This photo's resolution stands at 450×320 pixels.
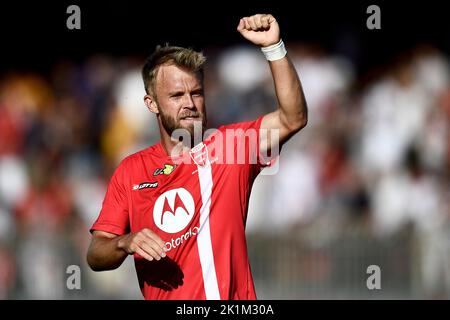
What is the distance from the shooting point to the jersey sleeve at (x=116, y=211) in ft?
20.0

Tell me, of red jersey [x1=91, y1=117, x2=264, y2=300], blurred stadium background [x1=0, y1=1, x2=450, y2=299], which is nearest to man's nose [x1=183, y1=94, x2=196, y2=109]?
red jersey [x1=91, y1=117, x2=264, y2=300]

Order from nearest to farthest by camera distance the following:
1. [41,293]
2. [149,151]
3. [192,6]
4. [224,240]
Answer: [224,240]
[149,151]
[41,293]
[192,6]

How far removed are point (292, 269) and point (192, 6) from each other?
18.9ft

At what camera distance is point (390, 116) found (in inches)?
583

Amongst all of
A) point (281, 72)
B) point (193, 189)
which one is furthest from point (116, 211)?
point (281, 72)

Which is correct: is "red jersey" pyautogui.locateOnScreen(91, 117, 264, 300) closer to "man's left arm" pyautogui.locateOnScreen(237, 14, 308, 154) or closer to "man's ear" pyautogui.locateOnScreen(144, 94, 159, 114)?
"man's left arm" pyautogui.locateOnScreen(237, 14, 308, 154)

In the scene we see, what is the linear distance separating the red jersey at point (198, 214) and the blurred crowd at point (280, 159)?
7.47 meters

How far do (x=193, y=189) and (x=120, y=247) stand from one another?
1.93 feet

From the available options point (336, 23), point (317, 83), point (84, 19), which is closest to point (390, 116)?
point (317, 83)

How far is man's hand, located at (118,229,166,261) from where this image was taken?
5.38m

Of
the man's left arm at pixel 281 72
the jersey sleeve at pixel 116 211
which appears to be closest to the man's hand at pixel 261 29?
the man's left arm at pixel 281 72

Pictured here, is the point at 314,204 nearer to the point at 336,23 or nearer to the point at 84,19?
→ the point at 336,23

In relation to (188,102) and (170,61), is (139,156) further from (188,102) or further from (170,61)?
(170,61)

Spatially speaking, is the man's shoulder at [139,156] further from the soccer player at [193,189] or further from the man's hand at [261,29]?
the man's hand at [261,29]
